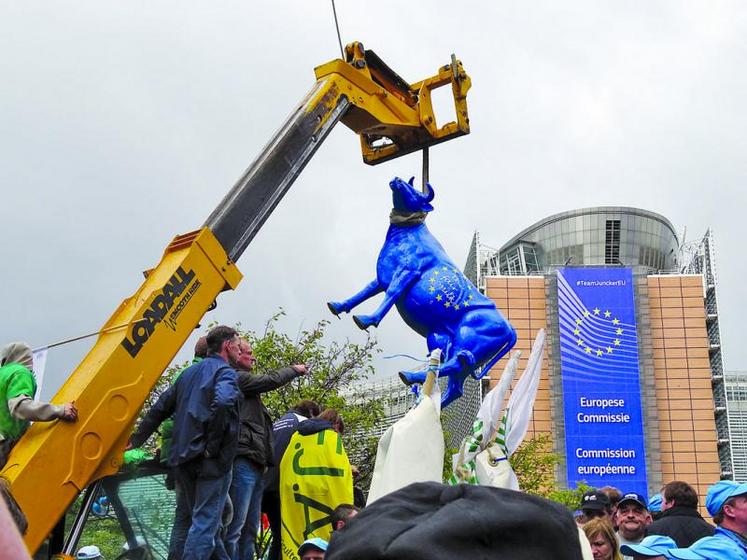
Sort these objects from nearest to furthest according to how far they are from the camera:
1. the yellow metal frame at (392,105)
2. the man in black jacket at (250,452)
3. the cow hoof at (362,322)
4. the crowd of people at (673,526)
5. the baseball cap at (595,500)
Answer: the crowd of people at (673,526), the man in black jacket at (250,452), the baseball cap at (595,500), the cow hoof at (362,322), the yellow metal frame at (392,105)

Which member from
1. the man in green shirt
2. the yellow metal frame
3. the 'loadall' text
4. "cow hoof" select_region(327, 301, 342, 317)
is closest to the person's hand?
the man in green shirt

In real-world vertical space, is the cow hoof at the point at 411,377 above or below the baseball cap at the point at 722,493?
above

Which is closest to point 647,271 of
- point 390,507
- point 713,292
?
point 713,292

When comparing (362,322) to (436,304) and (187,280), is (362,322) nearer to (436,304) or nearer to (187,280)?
(436,304)

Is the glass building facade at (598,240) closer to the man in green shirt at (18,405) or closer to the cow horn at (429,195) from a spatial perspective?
the cow horn at (429,195)

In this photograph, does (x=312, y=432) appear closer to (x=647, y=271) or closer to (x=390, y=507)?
(x=390, y=507)

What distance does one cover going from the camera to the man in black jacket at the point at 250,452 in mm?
5852

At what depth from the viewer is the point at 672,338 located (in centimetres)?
6850

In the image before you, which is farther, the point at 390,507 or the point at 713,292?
the point at 713,292

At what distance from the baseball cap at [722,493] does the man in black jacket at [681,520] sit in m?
0.56

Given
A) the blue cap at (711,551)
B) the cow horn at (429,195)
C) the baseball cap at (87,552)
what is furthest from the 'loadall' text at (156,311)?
the blue cap at (711,551)

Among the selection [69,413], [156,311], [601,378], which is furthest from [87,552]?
[601,378]

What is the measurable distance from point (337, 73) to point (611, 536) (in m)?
4.63

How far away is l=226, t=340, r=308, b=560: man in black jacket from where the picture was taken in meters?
5.85
